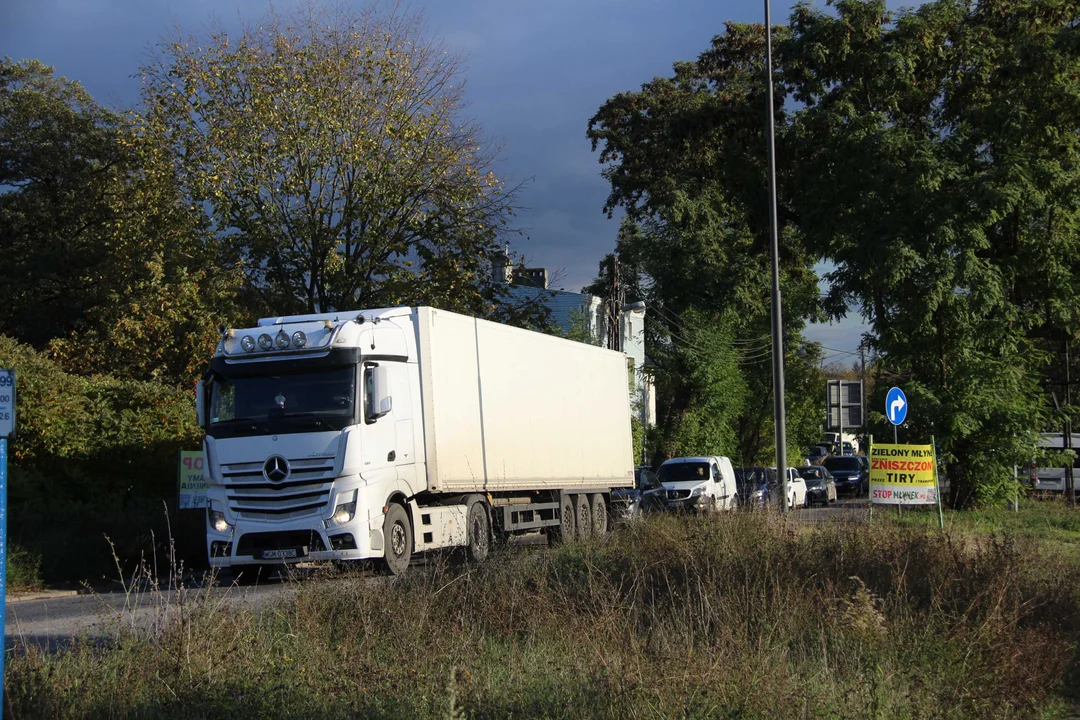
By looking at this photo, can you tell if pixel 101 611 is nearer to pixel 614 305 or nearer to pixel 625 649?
pixel 625 649

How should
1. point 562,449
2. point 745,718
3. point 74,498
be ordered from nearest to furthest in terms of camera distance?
point 745,718 → point 74,498 → point 562,449

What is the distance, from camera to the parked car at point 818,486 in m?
42.8

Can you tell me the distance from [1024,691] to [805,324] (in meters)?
42.4

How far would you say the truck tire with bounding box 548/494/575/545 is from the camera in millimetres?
20547

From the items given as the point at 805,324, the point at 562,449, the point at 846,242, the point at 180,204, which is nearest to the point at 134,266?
the point at 180,204

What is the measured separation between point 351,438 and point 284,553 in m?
1.69

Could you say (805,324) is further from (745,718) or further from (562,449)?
(745,718)

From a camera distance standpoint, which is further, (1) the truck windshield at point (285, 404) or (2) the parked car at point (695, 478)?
(2) the parked car at point (695, 478)

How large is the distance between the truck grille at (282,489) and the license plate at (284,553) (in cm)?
40

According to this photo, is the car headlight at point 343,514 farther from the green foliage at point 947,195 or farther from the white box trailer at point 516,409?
the green foliage at point 947,195

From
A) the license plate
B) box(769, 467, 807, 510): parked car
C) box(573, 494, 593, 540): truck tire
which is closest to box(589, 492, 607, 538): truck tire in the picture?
box(573, 494, 593, 540): truck tire

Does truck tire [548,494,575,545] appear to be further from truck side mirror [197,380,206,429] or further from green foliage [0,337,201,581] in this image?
truck side mirror [197,380,206,429]

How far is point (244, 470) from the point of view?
1461 centimetres

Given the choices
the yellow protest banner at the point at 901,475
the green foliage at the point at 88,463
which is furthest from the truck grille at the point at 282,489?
the yellow protest banner at the point at 901,475
